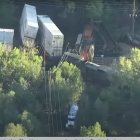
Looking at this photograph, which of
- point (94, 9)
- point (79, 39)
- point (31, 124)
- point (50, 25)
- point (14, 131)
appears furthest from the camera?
point (94, 9)

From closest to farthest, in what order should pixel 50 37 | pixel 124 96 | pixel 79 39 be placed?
pixel 124 96 → pixel 50 37 → pixel 79 39

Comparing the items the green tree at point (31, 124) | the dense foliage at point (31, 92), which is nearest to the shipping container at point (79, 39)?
the dense foliage at point (31, 92)

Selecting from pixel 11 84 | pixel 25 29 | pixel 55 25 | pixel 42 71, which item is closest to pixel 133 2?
pixel 55 25

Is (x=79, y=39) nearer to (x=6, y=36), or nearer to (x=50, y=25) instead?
(x=50, y=25)

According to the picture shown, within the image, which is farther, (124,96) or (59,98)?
(124,96)

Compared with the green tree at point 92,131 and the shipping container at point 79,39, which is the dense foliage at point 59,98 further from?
the shipping container at point 79,39

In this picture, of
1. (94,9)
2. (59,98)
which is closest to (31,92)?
(59,98)

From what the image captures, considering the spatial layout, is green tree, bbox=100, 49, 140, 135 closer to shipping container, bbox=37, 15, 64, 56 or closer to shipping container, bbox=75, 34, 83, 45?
shipping container, bbox=37, 15, 64, 56
